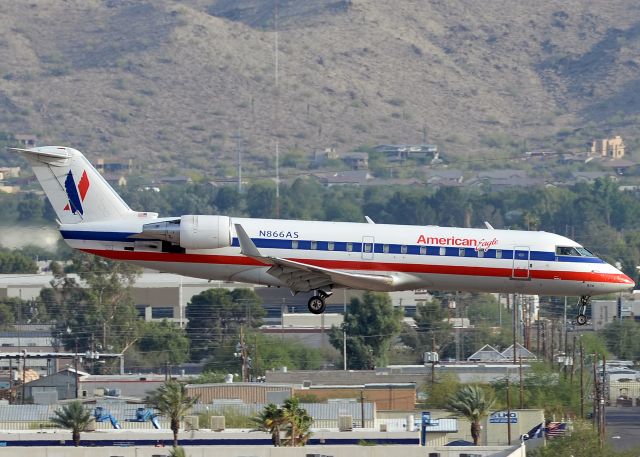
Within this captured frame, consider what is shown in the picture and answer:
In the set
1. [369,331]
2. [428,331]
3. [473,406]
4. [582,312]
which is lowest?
[473,406]

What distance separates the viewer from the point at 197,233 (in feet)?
234

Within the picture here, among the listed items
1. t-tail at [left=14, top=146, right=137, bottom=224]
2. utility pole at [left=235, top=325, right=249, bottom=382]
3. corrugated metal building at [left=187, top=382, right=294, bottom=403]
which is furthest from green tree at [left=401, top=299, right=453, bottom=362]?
t-tail at [left=14, top=146, right=137, bottom=224]

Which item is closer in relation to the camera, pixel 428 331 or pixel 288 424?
pixel 288 424

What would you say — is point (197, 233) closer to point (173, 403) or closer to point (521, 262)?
point (521, 262)

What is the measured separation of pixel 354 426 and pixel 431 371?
1219 inches

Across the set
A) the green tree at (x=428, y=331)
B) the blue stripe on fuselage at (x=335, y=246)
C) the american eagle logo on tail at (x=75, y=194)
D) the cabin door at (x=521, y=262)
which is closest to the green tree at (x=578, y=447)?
the cabin door at (x=521, y=262)

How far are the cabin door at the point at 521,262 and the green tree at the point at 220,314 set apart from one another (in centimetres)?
8764

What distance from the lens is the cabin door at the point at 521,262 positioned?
73188mm

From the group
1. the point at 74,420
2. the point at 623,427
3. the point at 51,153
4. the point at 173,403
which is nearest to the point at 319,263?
the point at 51,153

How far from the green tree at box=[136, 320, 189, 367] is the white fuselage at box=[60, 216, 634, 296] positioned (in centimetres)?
8176

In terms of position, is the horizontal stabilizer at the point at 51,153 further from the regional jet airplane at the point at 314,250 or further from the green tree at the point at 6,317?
the green tree at the point at 6,317

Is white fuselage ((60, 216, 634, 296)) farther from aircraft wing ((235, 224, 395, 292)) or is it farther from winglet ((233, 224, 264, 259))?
winglet ((233, 224, 264, 259))

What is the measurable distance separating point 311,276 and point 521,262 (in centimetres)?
778

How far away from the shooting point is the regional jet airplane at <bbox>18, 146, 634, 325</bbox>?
7169 cm
